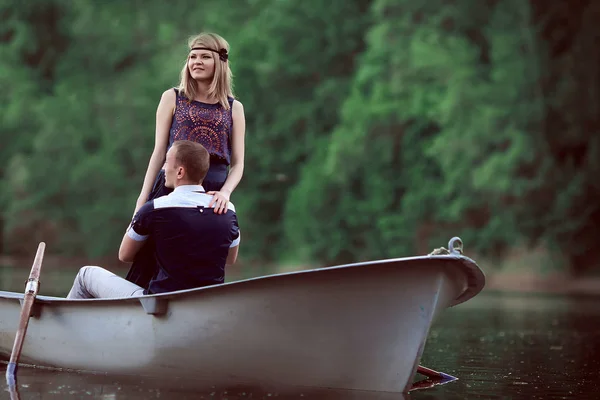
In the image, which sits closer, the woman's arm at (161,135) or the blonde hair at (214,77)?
the blonde hair at (214,77)

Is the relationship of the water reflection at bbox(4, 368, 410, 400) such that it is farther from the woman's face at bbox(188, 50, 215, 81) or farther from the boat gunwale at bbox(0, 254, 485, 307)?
the woman's face at bbox(188, 50, 215, 81)

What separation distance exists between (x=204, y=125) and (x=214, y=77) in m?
0.29

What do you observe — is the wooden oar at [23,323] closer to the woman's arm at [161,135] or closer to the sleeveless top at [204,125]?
the woman's arm at [161,135]

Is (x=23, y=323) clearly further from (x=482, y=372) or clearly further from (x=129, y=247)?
(x=482, y=372)

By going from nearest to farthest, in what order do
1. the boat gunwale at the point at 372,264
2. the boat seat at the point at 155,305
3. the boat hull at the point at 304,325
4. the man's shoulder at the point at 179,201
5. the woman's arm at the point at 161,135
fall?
the boat gunwale at the point at 372,264
the boat hull at the point at 304,325
the boat seat at the point at 155,305
the man's shoulder at the point at 179,201
the woman's arm at the point at 161,135

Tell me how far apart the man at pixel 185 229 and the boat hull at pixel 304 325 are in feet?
0.87

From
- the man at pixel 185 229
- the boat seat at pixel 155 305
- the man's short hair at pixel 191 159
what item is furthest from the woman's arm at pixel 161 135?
the boat seat at pixel 155 305

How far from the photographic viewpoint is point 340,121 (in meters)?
39.2

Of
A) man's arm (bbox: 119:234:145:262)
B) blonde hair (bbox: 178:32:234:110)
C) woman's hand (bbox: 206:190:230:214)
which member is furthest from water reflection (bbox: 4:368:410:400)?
blonde hair (bbox: 178:32:234:110)

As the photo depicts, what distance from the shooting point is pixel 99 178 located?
4106 cm

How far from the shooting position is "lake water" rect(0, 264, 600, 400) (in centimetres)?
621

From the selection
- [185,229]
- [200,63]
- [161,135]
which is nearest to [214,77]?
[200,63]

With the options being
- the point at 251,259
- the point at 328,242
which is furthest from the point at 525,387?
the point at 251,259

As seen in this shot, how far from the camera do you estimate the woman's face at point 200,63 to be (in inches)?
285
